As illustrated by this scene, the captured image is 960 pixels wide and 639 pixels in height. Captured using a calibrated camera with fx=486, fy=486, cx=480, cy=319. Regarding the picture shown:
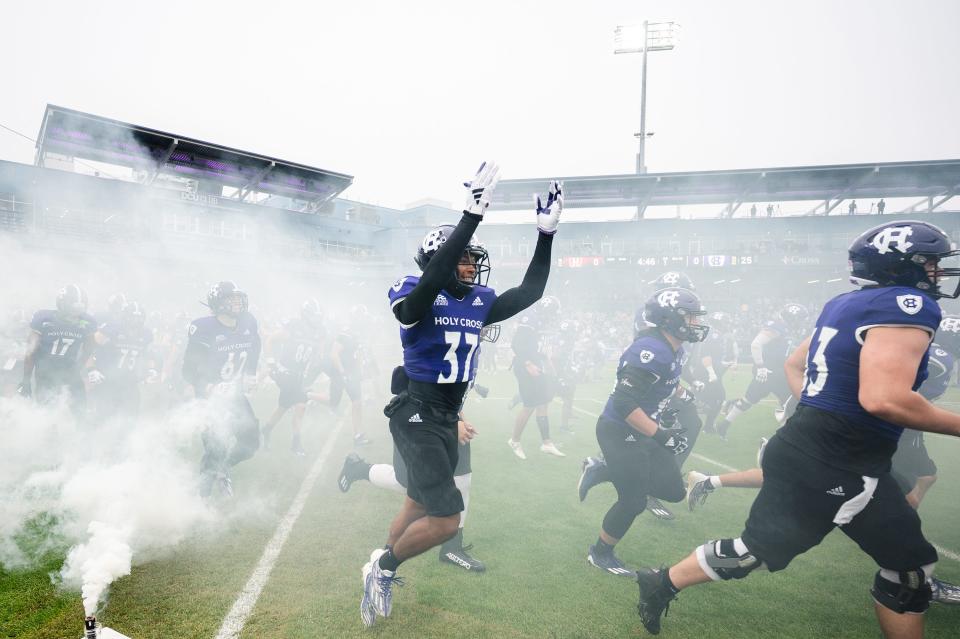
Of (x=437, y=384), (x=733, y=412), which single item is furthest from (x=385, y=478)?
(x=733, y=412)

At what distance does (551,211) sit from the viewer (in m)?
3.05

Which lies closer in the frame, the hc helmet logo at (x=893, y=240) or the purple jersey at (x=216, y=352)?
the hc helmet logo at (x=893, y=240)

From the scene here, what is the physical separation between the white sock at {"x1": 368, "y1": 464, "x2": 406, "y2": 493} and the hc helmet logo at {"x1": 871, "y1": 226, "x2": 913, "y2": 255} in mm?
3695

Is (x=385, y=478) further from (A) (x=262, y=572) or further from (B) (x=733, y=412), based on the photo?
(B) (x=733, y=412)

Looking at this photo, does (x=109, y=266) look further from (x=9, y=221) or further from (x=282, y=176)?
(x=282, y=176)

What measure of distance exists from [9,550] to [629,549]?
5375mm

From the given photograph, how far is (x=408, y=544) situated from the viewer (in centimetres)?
308

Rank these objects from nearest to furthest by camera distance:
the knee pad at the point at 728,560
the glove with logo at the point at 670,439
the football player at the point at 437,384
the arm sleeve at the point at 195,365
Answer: the knee pad at the point at 728,560 < the football player at the point at 437,384 < the glove with logo at the point at 670,439 < the arm sleeve at the point at 195,365

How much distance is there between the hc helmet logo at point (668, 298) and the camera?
13.6 ft

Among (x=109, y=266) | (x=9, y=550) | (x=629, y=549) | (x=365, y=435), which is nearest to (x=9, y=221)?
(x=109, y=266)

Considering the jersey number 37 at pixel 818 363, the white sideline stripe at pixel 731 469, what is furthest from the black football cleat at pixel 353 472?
the white sideline stripe at pixel 731 469

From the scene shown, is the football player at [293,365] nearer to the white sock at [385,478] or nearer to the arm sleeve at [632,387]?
the white sock at [385,478]

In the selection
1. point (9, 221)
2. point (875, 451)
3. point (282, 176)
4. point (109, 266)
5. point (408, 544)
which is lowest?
point (408, 544)

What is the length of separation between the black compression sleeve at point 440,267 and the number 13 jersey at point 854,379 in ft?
6.62
